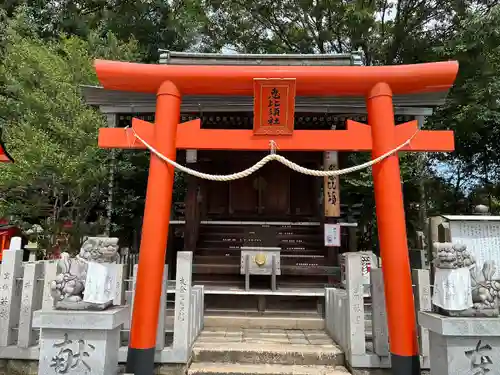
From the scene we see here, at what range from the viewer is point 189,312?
470cm

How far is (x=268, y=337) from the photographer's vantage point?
5906mm

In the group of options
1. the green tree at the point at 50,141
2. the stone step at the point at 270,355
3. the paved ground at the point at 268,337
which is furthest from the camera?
the green tree at the point at 50,141

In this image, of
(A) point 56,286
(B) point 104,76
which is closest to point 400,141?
(B) point 104,76

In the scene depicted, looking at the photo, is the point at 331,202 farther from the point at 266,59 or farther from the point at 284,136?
the point at 284,136

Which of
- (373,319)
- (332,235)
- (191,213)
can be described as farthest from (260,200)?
(373,319)

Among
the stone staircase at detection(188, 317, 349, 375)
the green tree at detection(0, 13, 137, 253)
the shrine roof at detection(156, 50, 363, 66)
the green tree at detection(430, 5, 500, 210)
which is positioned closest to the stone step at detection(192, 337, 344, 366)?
the stone staircase at detection(188, 317, 349, 375)

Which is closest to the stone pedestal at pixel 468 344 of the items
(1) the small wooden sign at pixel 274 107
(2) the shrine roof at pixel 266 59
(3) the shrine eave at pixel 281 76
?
(1) the small wooden sign at pixel 274 107

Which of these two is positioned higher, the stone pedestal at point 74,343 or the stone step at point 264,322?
the stone pedestal at point 74,343

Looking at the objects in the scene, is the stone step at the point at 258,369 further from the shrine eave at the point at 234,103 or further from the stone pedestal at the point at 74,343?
the shrine eave at the point at 234,103

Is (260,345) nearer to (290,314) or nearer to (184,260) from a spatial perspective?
(184,260)

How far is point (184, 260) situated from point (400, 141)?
10.1 feet

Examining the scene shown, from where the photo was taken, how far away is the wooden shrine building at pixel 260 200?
7270 millimetres

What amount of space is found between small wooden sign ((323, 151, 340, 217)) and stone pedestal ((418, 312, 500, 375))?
4.76m

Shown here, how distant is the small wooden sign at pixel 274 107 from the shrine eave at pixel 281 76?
0.11 m
